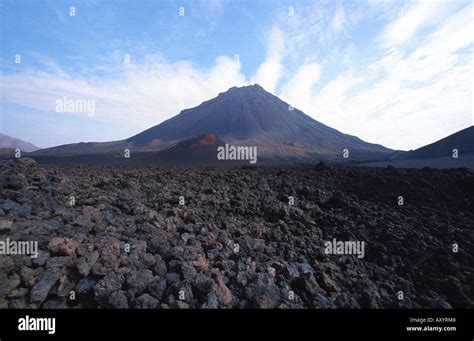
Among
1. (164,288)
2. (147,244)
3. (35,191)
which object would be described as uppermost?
(35,191)

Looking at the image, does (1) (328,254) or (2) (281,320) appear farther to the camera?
(1) (328,254)

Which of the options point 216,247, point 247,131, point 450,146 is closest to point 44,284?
point 216,247

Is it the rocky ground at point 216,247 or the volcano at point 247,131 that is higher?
the volcano at point 247,131

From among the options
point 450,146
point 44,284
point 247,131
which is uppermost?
point 247,131

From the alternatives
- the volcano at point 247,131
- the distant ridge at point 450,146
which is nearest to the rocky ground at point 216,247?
the distant ridge at point 450,146

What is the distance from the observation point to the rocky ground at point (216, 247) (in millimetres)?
4133

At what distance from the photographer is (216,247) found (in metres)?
5.55

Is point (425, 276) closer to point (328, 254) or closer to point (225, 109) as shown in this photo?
point (328, 254)

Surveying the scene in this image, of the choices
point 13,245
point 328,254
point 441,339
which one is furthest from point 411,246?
point 13,245

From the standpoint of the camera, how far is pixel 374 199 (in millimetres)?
9969

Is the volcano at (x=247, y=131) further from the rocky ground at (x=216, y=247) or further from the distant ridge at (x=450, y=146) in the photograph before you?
the rocky ground at (x=216, y=247)

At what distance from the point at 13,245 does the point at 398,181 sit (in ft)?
36.7

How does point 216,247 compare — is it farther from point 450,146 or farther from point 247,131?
point 247,131

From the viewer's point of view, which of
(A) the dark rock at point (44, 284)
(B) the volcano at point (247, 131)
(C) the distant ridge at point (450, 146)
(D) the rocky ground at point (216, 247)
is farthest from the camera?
(B) the volcano at point (247, 131)
